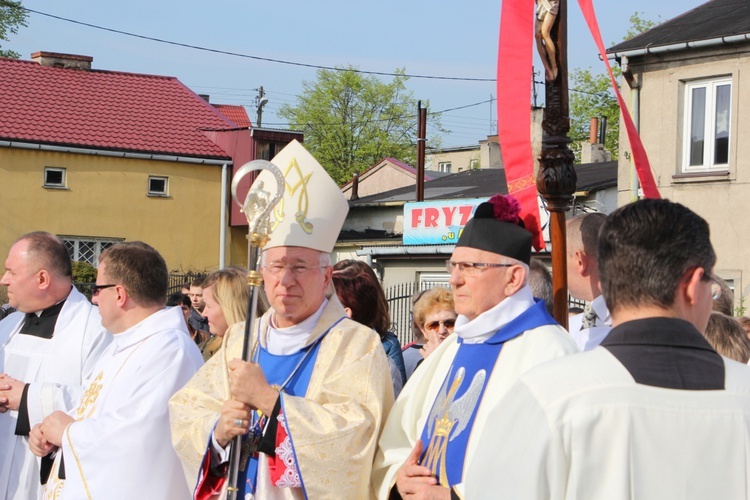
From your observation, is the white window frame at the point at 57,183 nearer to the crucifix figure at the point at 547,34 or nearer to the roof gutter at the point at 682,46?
the roof gutter at the point at 682,46

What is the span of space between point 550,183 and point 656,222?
7.16ft

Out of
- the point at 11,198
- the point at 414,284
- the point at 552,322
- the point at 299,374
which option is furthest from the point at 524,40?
the point at 11,198

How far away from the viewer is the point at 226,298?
612 centimetres

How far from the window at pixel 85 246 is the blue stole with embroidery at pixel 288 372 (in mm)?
26155

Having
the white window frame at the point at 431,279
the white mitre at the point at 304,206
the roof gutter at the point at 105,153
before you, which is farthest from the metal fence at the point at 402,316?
the white mitre at the point at 304,206

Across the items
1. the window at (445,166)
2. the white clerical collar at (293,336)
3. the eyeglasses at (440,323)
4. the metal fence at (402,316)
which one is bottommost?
the metal fence at (402,316)

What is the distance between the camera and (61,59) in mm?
33375

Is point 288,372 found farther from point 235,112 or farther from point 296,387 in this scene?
point 235,112

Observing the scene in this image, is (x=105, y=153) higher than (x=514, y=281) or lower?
higher

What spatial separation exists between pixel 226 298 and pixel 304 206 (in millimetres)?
1510

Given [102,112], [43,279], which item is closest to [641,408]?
[43,279]

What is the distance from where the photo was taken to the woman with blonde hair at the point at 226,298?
609 centimetres

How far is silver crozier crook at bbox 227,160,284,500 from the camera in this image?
4.22 metres

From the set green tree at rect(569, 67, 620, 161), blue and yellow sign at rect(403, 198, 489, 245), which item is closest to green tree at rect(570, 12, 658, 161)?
green tree at rect(569, 67, 620, 161)
